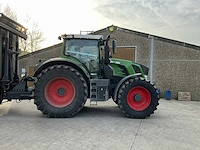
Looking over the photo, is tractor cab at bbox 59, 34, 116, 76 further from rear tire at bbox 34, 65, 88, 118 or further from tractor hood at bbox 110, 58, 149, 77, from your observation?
rear tire at bbox 34, 65, 88, 118

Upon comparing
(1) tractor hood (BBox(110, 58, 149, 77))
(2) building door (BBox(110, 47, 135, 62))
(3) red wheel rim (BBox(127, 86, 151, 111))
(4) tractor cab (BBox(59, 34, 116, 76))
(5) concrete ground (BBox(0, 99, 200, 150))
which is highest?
(2) building door (BBox(110, 47, 135, 62))

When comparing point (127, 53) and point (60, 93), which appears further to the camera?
point (127, 53)

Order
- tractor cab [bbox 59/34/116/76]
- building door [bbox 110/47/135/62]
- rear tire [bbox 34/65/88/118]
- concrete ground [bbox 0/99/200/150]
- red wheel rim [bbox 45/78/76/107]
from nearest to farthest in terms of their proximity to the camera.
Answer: concrete ground [bbox 0/99/200/150]
rear tire [bbox 34/65/88/118]
red wheel rim [bbox 45/78/76/107]
tractor cab [bbox 59/34/116/76]
building door [bbox 110/47/135/62]

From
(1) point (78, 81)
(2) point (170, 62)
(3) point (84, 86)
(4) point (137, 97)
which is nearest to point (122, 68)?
(4) point (137, 97)

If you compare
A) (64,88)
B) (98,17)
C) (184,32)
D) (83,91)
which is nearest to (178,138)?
(83,91)

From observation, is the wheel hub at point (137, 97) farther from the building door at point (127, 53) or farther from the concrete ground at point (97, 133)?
the building door at point (127, 53)

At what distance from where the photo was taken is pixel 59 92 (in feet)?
23.0

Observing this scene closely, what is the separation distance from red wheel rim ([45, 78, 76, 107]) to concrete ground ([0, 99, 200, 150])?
1.87 ft

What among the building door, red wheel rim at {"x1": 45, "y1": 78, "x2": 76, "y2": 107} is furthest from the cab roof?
the building door

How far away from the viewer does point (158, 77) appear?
1324 centimetres

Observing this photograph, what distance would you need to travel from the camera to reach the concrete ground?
4.26 metres

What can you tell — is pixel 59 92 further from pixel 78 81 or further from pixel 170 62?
pixel 170 62

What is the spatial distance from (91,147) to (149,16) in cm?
913

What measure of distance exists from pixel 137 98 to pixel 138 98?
33 mm
